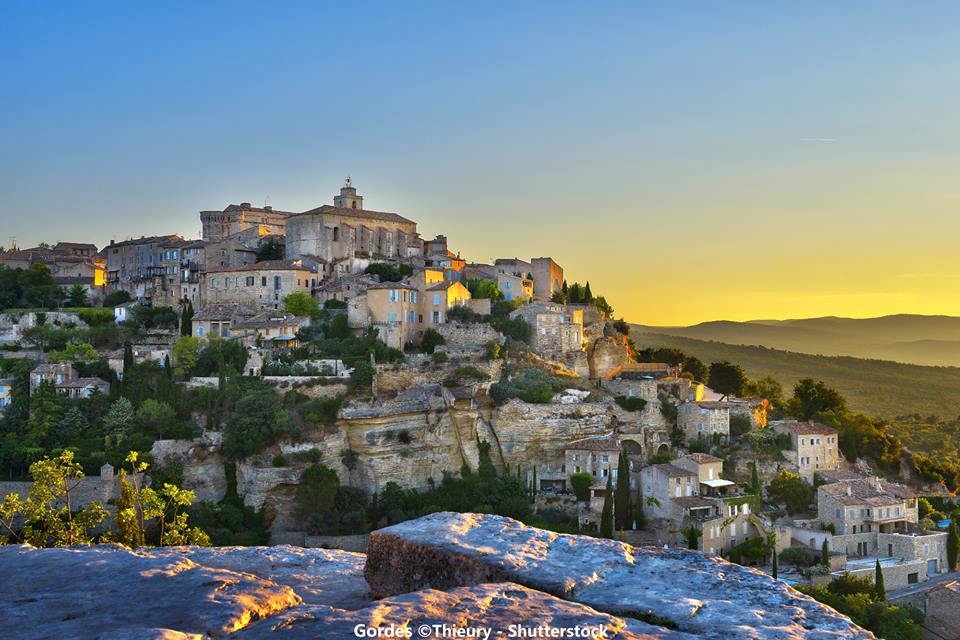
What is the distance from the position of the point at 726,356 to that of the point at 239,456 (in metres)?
83.6

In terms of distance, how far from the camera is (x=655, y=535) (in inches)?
1650

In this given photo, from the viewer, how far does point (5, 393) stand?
47.9 meters

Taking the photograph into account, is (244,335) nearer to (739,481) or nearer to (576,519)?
(576,519)

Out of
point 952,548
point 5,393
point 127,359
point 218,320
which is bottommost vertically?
point 952,548

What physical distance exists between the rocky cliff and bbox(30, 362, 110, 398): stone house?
4462 cm

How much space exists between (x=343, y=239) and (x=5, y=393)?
23.7 meters

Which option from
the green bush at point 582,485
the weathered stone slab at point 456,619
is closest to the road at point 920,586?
the green bush at point 582,485

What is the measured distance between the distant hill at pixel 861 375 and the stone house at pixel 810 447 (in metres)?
47.2

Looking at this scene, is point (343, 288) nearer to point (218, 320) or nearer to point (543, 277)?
point (218, 320)

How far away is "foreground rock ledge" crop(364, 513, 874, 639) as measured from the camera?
16.7ft

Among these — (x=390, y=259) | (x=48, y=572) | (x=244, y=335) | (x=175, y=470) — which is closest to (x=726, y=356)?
(x=390, y=259)

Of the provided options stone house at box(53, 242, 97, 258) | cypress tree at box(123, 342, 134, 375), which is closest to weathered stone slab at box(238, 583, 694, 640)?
cypress tree at box(123, 342, 134, 375)

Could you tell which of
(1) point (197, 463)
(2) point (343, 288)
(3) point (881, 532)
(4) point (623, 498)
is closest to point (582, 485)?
(4) point (623, 498)

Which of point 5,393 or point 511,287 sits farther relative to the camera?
point 511,287
